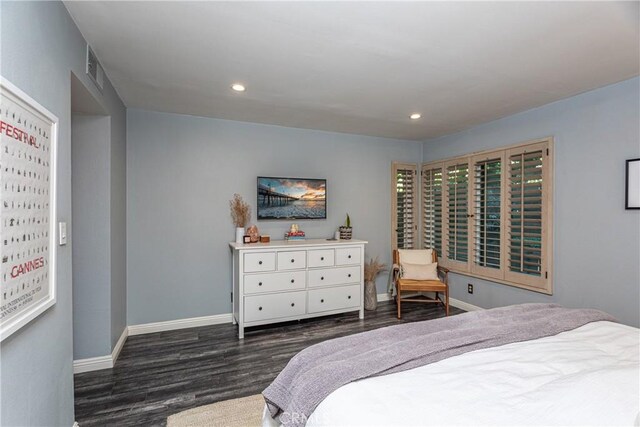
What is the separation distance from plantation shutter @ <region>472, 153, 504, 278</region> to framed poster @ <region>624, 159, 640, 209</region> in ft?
3.76

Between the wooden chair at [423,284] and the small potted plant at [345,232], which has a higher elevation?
the small potted plant at [345,232]

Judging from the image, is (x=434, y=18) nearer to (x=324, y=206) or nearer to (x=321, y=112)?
(x=321, y=112)

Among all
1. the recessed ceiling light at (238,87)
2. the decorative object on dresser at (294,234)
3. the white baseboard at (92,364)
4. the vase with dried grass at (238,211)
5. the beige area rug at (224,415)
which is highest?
the recessed ceiling light at (238,87)

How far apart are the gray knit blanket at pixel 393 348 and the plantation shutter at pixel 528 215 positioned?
4.67ft

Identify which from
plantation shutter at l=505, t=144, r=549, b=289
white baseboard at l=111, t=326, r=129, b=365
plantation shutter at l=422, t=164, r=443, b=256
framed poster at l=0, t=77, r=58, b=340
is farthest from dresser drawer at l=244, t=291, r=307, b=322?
plantation shutter at l=505, t=144, r=549, b=289

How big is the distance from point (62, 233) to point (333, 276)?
2.72m

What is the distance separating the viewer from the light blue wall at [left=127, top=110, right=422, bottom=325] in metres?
3.38

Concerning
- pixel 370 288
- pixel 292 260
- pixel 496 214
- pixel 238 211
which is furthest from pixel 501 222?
pixel 238 211

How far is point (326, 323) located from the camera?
3.69 meters

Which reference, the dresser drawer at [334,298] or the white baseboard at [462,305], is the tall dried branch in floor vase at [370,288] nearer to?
the dresser drawer at [334,298]

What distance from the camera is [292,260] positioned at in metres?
3.52

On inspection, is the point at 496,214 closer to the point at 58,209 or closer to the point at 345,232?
the point at 345,232

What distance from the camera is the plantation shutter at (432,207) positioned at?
454 cm

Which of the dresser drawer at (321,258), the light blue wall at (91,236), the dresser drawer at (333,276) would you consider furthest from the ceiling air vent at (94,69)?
the dresser drawer at (333,276)
